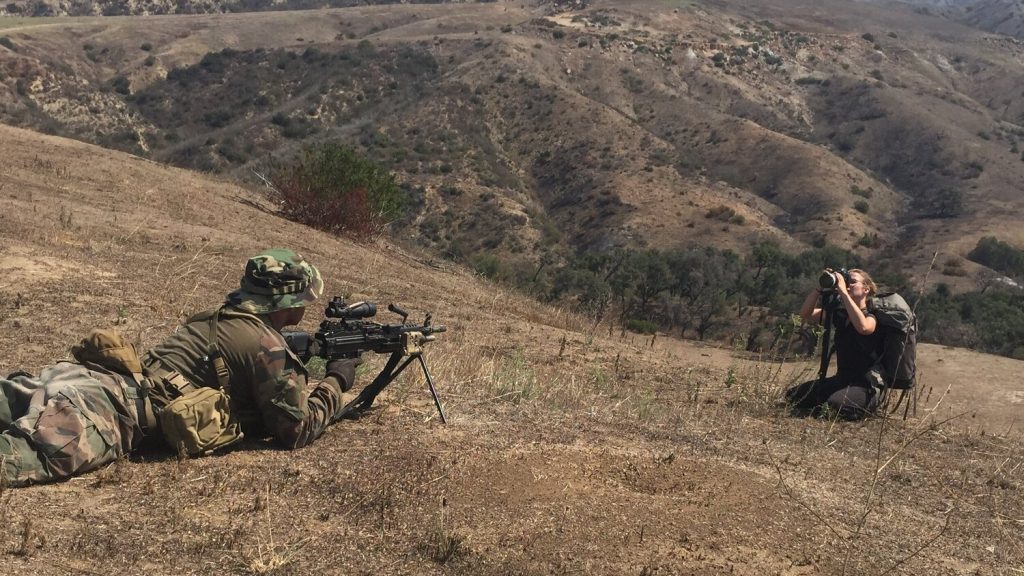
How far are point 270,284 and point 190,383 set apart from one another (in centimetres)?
62

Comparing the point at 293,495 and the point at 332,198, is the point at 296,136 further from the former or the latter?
the point at 293,495

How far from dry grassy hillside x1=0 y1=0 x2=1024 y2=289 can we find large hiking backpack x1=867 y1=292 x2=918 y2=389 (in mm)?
24421

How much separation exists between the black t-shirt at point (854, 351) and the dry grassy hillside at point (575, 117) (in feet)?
79.1

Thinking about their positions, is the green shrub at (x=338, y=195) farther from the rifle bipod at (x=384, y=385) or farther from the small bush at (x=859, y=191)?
the small bush at (x=859, y=191)

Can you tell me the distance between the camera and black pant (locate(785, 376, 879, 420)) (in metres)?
6.35

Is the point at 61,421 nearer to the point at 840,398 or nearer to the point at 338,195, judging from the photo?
the point at 840,398

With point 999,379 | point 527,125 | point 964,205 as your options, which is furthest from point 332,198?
point 964,205

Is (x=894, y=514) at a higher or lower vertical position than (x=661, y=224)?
higher

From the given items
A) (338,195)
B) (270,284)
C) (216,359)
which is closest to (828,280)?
(270,284)

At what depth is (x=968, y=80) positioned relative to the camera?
78.7 meters

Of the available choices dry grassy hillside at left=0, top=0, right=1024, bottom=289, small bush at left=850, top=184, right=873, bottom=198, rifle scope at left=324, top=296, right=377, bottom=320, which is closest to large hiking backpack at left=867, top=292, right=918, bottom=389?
rifle scope at left=324, top=296, right=377, bottom=320

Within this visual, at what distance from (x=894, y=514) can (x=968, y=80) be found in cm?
8983

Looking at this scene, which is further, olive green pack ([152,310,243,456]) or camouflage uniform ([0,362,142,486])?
olive green pack ([152,310,243,456])

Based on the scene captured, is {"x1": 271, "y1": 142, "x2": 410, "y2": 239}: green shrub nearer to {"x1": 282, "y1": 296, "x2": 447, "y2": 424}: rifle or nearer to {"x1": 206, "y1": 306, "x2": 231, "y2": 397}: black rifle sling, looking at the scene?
{"x1": 282, "y1": 296, "x2": 447, "y2": 424}: rifle
